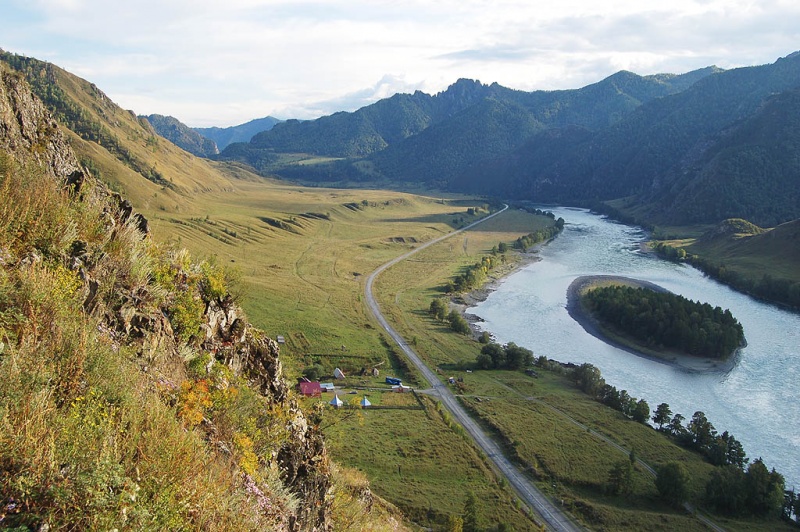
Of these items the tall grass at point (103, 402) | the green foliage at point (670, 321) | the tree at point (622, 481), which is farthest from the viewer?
Answer: the green foliage at point (670, 321)

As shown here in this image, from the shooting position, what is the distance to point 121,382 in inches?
225

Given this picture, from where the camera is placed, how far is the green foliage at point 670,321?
6644 cm

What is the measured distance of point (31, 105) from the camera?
36.6 ft

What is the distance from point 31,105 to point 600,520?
37.6 metres

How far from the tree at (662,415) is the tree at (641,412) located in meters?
0.87

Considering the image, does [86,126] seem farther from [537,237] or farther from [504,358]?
[504,358]

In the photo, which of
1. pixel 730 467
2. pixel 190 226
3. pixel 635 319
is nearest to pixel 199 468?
pixel 730 467

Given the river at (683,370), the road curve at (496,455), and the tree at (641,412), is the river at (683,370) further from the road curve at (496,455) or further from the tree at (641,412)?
the road curve at (496,455)

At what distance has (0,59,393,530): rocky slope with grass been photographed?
445 centimetres

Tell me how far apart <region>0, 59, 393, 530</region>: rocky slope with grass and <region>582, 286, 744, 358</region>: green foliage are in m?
67.0

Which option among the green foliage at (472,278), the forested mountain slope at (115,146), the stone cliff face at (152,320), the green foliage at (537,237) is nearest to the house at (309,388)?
the stone cliff face at (152,320)

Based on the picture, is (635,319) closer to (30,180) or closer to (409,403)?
(409,403)

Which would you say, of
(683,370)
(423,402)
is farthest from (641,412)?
(423,402)

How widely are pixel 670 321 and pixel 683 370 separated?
8635 mm
